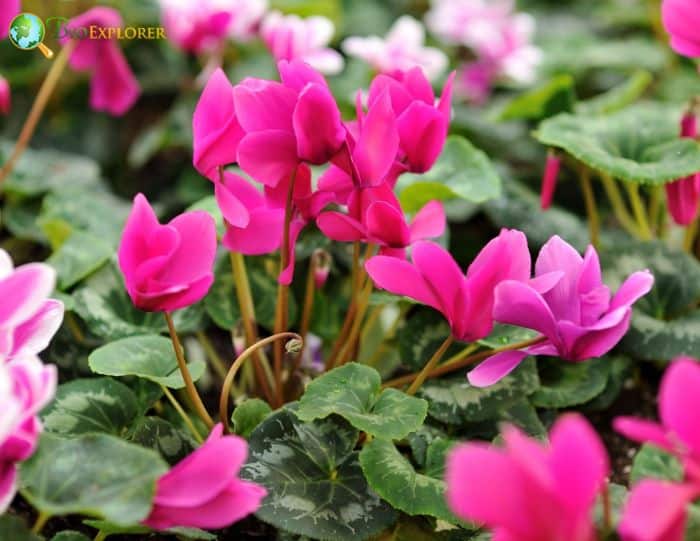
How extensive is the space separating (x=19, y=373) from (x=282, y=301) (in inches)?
14.9

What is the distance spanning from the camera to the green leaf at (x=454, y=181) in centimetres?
119

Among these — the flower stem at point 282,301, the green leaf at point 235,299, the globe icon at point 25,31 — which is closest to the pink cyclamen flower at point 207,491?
the flower stem at point 282,301

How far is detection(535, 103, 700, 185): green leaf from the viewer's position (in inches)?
Answer: 43.1

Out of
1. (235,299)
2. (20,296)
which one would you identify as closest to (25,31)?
(235,299)

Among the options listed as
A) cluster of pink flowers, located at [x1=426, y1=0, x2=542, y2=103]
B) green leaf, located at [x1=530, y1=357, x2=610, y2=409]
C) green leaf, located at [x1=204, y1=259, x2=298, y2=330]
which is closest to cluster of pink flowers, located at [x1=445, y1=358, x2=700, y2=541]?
green leaf, located at [x1=530, y1=357, x2=610, y2=409]

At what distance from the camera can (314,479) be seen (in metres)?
0.91

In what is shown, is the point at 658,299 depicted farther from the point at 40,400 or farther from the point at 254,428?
the point at 40,400

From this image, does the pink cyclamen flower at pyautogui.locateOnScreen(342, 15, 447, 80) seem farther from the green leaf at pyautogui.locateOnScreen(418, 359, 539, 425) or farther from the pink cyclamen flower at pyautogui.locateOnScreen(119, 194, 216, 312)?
the pink cyclamen flower at pyautogui.locateOnScreen(119, 194, 216, 312)

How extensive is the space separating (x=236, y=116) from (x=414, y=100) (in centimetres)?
18

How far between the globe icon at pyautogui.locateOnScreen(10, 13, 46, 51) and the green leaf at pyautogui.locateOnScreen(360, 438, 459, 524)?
0.78m

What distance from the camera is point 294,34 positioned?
4.41 feet

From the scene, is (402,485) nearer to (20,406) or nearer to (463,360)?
Answer: (463,360)

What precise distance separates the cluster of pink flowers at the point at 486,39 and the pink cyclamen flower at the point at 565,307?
97cm

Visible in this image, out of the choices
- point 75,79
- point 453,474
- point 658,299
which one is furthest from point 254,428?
point 75,79
